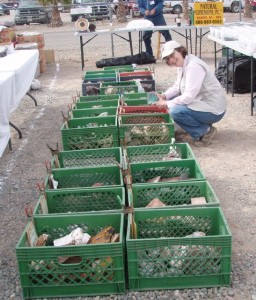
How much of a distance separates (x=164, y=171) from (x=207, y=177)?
785 millimetres

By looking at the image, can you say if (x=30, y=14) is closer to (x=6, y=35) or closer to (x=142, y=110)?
(x=6, y=35)

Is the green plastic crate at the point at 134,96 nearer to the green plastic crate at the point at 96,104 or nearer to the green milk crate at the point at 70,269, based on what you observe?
the green plastic crate at the point at 96,104

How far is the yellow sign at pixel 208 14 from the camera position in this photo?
33.0 feet

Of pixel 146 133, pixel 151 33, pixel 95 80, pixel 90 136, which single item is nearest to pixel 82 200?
pixel 90 136

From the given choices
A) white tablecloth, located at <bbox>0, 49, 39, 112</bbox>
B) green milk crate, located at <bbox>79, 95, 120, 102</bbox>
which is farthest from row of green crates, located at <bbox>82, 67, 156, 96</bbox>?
white tablecloth, located at <bbox>0, 49, 39, 112</bbox>

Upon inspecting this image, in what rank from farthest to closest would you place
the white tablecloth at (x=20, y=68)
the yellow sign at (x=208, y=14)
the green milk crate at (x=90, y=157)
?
the yellow sign at (x=208, y=14) → the white tablecloth at (x=20, y=68) → the green milk crate at (x=90, y=157)

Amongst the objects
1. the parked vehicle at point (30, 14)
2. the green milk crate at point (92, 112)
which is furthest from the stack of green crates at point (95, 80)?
the parked vehicle at point (30, 14)

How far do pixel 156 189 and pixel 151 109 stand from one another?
2075mm

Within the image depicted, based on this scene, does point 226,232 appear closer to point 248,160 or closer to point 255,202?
point 255,202

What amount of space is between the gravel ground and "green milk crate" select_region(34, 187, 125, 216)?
45 centimetres

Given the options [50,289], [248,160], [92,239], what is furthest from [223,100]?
[50,289]

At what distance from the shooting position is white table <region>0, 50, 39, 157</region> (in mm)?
4961

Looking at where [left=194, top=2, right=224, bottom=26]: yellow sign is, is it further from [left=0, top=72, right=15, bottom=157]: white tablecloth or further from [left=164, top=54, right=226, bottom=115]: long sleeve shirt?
[left=0, top=72, right=15, bottom=157]: white tablecloth

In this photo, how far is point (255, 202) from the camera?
397 centimetres
